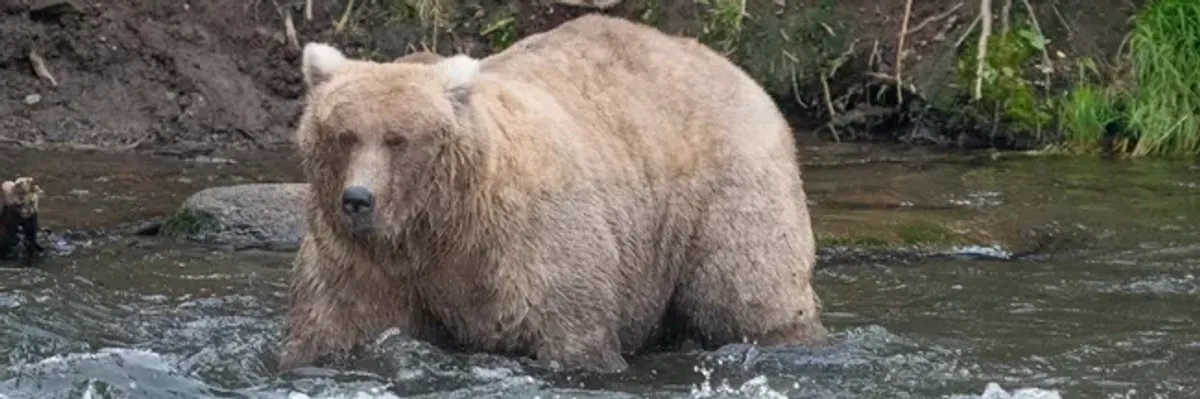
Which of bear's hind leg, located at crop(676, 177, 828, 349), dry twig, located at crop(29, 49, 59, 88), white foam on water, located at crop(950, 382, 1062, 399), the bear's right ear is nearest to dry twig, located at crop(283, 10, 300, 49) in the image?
dry twig, located at crop(29, 49, 59, 88)

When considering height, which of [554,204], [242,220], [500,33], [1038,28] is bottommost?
[242,220]

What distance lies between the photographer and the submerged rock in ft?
33.6

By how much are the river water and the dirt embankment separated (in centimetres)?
89

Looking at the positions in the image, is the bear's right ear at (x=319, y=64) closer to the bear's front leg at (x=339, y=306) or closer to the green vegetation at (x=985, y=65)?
the bear's front leg at (x=339, y=306)

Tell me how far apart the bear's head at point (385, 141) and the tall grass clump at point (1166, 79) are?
766 cm

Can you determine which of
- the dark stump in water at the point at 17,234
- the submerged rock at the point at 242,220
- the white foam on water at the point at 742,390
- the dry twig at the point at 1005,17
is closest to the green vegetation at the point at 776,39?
the dry twig at the point at 1005,17

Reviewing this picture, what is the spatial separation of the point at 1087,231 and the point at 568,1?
4.57m

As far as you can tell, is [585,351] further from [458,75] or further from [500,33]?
[500,33]

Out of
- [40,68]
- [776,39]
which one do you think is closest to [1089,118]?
[776,39]

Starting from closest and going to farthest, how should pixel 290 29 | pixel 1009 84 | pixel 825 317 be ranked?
pixel 825 317
pixel 1009 84
pixel 290 29

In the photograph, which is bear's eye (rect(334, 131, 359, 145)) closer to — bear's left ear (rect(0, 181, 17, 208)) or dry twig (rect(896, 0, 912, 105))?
bear's left ear (rect(0, 181, 17, 208))

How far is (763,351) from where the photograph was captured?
7.64 meters

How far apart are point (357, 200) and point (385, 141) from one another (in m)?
0.18

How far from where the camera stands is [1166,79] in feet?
44.0
